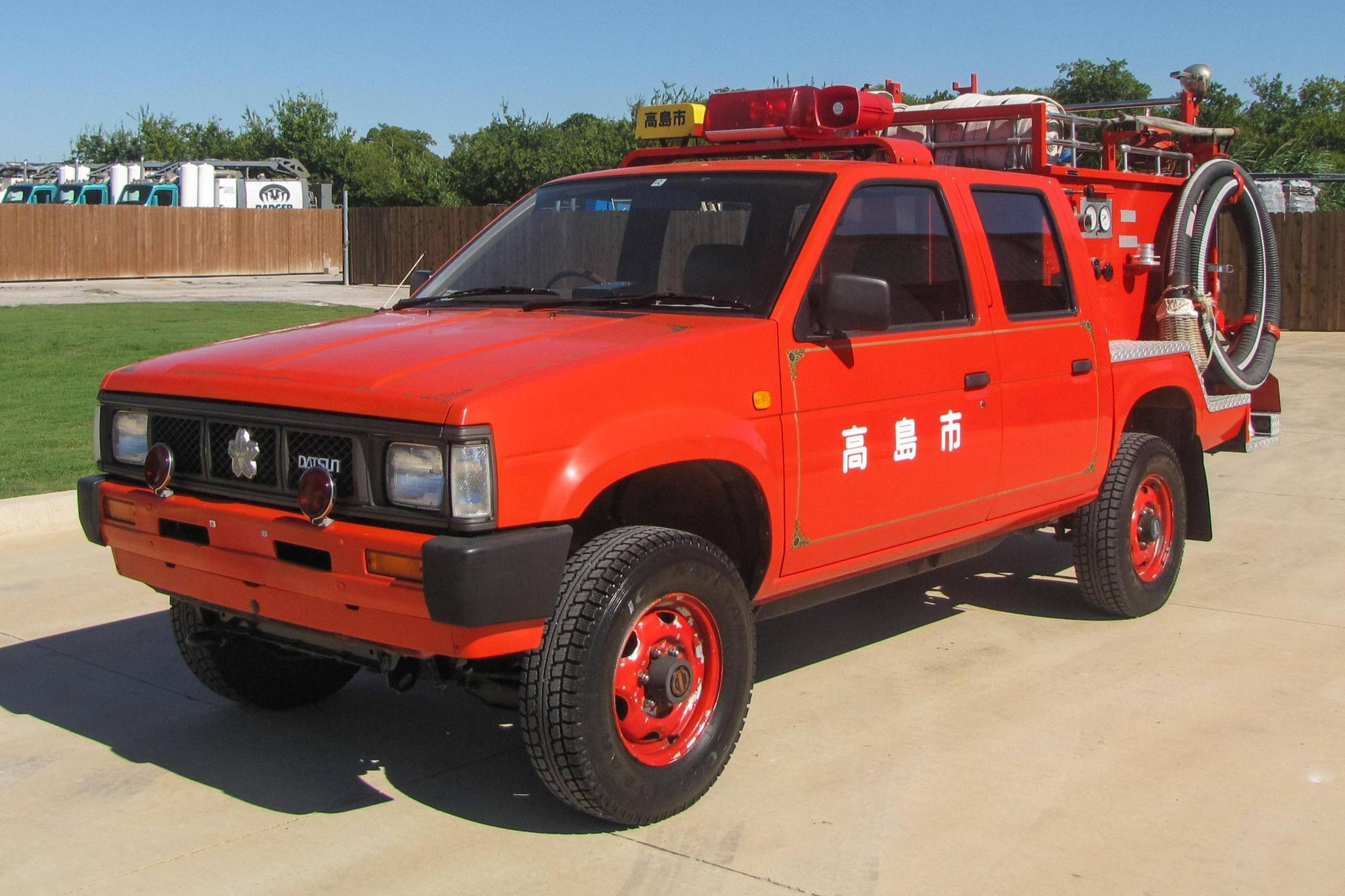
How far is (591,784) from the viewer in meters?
4.03

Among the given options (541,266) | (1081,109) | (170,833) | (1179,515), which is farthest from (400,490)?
(1081,109)

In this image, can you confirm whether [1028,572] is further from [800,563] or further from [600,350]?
[600,350]

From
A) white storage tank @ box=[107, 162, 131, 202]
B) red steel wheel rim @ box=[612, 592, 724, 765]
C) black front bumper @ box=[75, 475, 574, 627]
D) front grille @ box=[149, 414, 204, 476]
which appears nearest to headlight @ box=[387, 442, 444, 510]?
black front bumper @ box=[75, 475, 574, 627]

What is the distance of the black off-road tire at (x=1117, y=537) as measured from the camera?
640 centimetres

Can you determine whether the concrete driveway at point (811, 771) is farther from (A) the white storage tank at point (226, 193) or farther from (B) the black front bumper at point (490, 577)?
(A) the white storage tank at point (226, 193)

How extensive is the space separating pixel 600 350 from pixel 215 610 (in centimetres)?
143

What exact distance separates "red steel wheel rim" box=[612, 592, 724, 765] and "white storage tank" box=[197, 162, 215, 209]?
43655mm

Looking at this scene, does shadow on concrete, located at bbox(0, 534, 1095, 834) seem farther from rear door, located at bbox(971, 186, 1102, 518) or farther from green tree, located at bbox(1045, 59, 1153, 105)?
green tree, located at bbox(1045, 59, 1153, 105)

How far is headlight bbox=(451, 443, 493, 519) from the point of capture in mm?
3744

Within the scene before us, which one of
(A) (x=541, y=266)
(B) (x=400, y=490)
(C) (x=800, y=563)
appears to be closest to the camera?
(B) (x=400, y=490)

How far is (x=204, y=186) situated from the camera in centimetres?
4525

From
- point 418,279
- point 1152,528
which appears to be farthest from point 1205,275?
point 418,279

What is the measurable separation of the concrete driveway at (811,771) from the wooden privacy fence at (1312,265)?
1659cm

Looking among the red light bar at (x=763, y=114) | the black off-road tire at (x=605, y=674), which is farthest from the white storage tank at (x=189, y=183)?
the black off-road tire at (x=605, y=674)
